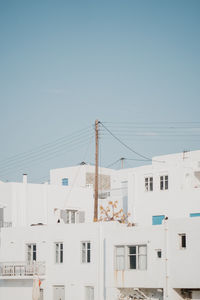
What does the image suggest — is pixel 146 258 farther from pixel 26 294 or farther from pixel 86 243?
pixel 26 294

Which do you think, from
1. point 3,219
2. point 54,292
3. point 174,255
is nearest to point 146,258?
point 174,255

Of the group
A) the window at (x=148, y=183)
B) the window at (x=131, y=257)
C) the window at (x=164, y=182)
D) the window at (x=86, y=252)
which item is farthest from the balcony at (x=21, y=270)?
the window at (x=164, y=182)

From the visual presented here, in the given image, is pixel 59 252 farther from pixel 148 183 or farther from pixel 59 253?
pixel 148 183

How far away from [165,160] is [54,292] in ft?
77.5

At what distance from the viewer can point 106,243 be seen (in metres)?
43.5

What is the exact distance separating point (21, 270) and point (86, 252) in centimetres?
518

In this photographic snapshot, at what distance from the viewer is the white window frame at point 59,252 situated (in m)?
46.4

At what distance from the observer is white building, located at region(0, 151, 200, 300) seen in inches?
1582

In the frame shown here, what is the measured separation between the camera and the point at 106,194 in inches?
2721

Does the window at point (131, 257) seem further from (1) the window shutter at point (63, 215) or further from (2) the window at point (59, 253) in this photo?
(1) the window shutter at point (63, 215)

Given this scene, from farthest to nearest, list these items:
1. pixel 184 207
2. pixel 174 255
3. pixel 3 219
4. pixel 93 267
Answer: pixel 3 219 → pixel 184 207 → pixel 93 267 → pixel 174 255

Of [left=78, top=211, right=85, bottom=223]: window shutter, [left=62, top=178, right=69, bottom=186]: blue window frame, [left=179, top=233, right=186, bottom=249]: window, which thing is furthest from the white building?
[left=62, top=178, right=69, bottom=186]: blue window frame

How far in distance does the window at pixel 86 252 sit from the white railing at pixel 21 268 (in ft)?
11.0

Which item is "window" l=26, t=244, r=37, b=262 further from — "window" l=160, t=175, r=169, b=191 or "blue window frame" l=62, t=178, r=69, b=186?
"blue window frame" l=62, t=178, r=69, b=186
